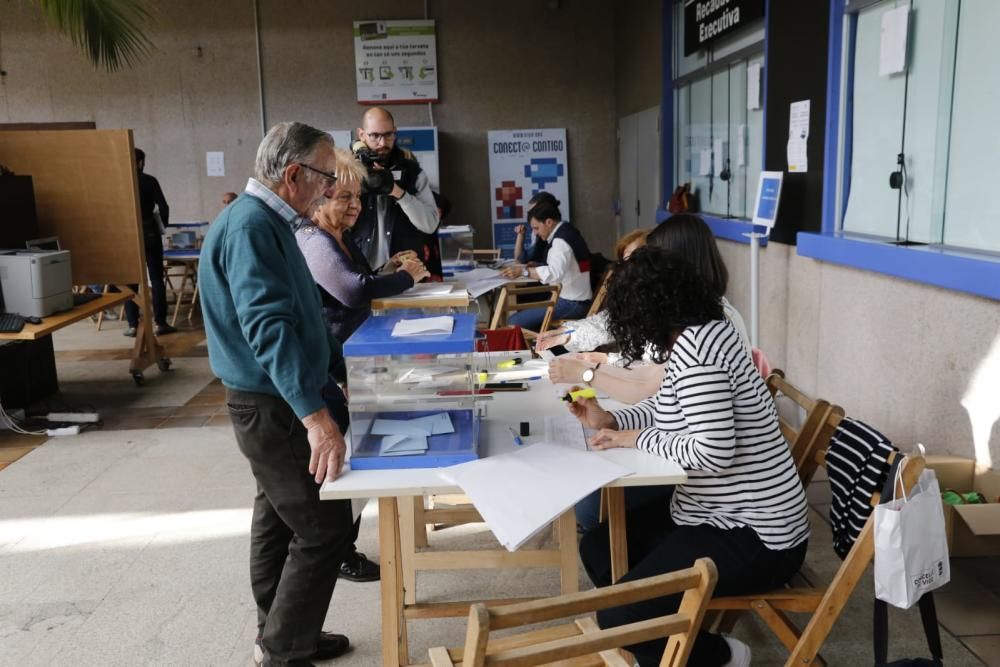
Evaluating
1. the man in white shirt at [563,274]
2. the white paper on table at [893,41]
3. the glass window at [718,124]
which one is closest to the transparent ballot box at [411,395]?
the white paper on table at [893,41]

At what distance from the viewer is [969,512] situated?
7.51 ft

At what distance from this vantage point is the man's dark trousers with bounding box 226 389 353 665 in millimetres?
1938

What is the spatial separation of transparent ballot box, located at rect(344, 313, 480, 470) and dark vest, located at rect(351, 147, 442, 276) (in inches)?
74.5

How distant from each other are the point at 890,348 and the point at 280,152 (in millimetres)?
2607

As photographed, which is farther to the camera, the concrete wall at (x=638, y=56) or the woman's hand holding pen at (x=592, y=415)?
the concrete wall at (x=638, y=56)

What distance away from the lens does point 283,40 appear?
30.0ft

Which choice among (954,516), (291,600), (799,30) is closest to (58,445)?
(291,600)

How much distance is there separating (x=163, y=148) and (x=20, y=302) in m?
5.44

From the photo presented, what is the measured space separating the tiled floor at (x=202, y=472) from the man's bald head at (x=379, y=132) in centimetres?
165

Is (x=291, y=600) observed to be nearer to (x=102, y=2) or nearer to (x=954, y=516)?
(x=954, y=516)

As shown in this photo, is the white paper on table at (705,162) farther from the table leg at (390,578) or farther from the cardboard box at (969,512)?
the table leg at (390,578)

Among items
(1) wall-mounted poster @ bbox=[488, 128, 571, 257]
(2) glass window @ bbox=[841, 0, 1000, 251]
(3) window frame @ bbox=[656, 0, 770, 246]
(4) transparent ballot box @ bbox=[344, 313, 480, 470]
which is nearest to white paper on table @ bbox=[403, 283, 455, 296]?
(4) transparent ballot box @ bbox=[344, 313, 480, 470]

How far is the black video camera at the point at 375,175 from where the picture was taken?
3688 mm

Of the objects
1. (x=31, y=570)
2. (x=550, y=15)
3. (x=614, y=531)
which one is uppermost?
(x=550, y=15)
